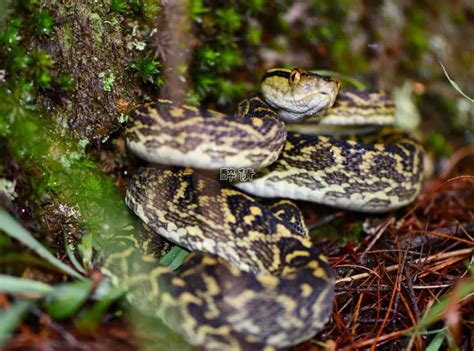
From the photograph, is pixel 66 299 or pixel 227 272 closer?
pixel 66 299

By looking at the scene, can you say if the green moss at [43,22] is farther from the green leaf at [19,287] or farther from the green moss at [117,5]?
the green leaf at [19,287]

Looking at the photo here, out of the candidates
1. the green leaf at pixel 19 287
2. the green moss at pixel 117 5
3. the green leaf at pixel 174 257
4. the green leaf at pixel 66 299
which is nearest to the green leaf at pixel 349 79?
the green moss at pixel 117 5

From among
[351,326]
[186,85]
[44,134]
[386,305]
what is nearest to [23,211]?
[44,134]

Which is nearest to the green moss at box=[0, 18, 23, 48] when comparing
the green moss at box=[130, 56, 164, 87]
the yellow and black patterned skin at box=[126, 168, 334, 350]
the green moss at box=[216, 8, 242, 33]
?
the green moss at box=[130, 56, 164, 87]

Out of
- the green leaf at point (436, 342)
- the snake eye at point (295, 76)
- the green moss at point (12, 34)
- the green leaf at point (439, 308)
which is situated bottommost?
the green leaf at point (436, 342)

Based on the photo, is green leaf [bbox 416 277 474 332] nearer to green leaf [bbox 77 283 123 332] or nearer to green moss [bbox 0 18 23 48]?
green leaf [bbox 77 283 123 332]

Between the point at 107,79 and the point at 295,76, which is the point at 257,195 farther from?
the point at 107,79

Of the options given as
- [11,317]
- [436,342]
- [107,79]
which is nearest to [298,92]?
[107,79]
